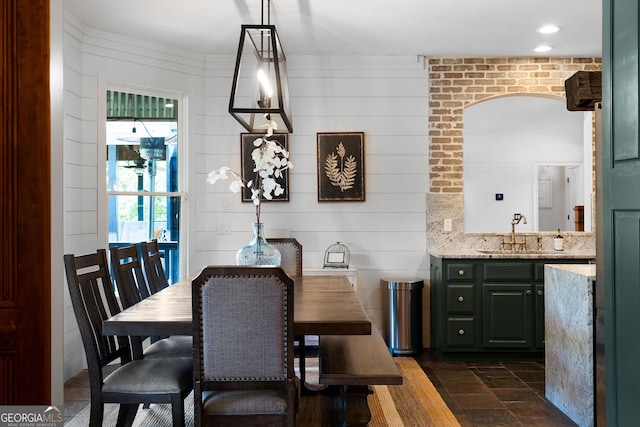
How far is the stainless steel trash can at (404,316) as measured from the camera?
186 inches

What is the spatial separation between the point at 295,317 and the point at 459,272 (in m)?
2.62

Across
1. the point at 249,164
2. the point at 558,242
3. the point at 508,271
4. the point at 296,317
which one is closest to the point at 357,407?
the point at 296,317

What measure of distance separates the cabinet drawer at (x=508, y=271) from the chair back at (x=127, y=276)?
9.42ft

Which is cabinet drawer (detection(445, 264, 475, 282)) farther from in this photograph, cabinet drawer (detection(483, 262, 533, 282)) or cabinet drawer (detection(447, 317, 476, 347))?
cabinet drawer (detection(447, 317, 476, 347))

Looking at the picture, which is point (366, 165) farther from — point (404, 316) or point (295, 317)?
point (295, 317)

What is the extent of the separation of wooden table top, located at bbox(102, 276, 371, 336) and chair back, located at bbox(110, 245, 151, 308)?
164 mm

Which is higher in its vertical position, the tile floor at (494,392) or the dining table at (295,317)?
the dining table at (295,317)

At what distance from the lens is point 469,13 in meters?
3.97

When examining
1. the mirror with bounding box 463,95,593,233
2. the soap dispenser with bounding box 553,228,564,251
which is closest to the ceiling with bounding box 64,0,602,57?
the soap dispenser with bounding box 553,228,564,251

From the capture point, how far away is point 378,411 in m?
3.35

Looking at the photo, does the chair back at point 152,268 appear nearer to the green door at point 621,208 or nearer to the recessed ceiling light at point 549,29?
the green door at point 621,208

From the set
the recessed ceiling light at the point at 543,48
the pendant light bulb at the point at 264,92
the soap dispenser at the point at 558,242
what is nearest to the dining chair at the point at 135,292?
the pendant light bulb at the point at 264,92

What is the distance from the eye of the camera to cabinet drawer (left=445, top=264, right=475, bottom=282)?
14.9 feet

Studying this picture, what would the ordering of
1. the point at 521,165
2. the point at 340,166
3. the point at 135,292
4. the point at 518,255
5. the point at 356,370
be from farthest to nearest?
1. the point at 521,165
2. the point at 340,166
3. the point at 518,255
4. the point at 135,292
5. the point at 356,370
